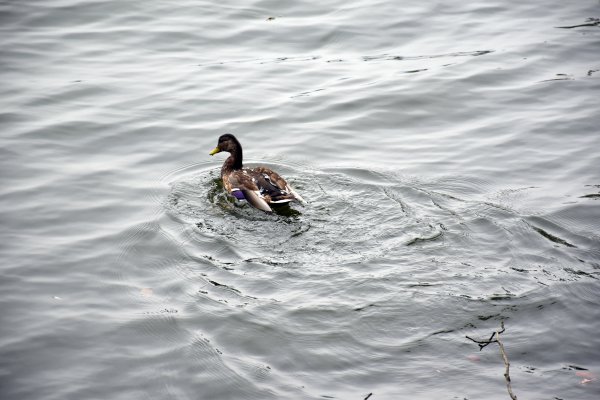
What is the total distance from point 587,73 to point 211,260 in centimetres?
803

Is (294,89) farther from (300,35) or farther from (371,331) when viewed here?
(371,331)

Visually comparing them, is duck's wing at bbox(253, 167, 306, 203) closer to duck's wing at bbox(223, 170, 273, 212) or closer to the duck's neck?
duck's wing at bbox(223, 170, 273, 212)

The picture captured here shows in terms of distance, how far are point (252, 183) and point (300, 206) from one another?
659 mm

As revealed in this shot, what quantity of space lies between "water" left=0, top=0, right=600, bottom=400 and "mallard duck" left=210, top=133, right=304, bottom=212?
0.18 meters

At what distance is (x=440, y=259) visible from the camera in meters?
7.51

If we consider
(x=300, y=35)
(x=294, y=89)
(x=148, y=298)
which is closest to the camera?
(x=148, y=298)

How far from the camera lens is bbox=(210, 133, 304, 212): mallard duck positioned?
29.0 ft

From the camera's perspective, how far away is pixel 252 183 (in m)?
9.06

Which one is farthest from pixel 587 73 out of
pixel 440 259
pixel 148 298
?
pixel 148 298

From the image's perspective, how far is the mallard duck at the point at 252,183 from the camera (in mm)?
8828

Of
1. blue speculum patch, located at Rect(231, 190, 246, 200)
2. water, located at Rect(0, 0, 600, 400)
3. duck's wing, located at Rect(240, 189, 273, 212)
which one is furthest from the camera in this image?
blue speculum patch, located at Rect(231, 190, 246, 200)

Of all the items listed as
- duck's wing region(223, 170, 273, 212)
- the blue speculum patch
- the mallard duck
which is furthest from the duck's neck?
the blue speculum patch

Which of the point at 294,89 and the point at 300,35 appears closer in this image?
the point at 294,89

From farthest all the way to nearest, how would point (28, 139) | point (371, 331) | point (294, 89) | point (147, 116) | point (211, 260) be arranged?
1. point (294, 89)
2. point (147, 116)
3. point (28, 139)
4. point (211, 260)
5. point (371, 331)
